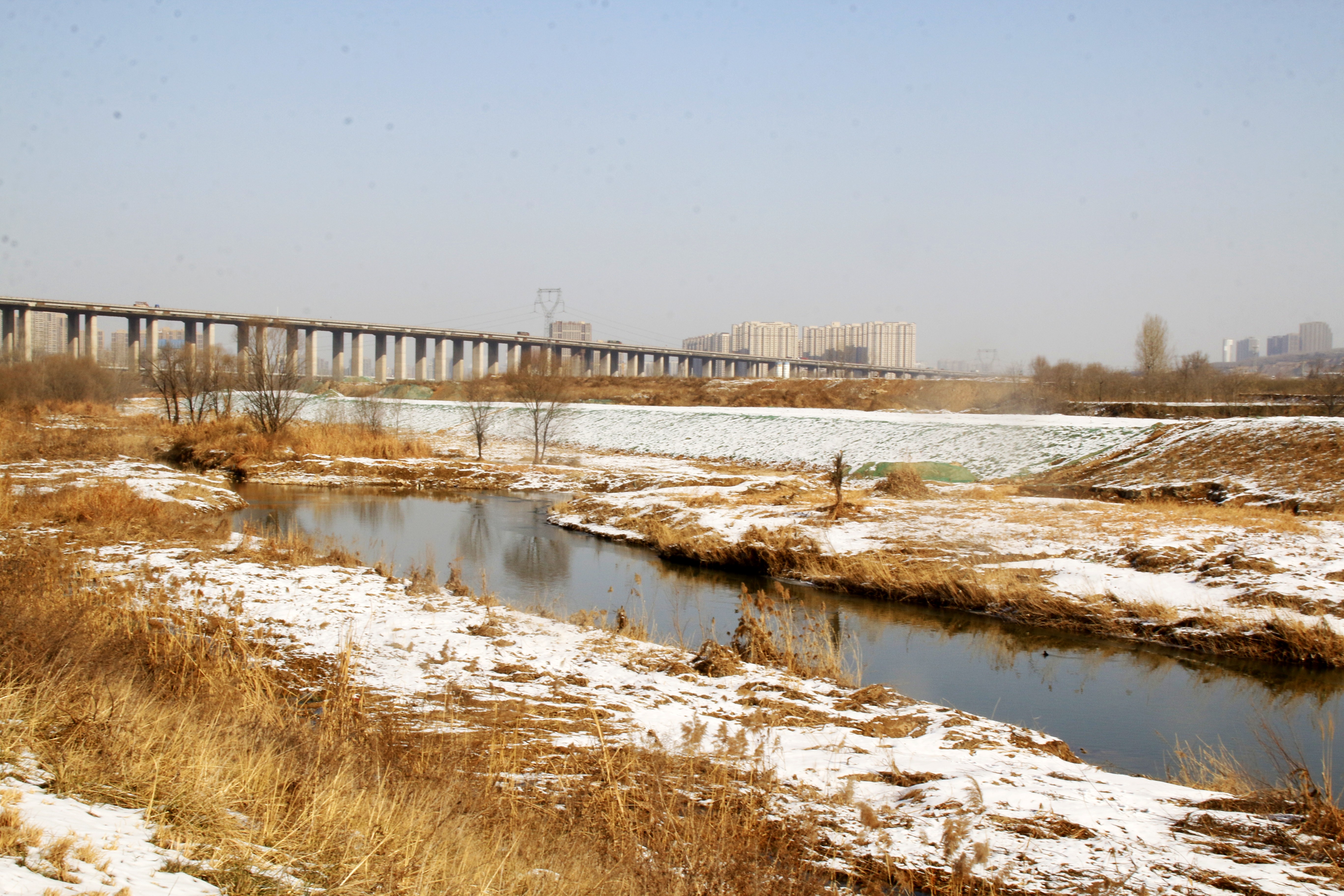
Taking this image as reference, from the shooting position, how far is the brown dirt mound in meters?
23.2

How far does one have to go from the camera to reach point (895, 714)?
9.45 meters

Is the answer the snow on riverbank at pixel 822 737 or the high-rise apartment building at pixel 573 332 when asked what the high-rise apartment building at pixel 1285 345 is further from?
the snow on riverbank at pixel 822 737

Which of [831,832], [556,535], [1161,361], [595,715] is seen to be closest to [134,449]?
[556,535]

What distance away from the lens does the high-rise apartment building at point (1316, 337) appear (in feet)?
554

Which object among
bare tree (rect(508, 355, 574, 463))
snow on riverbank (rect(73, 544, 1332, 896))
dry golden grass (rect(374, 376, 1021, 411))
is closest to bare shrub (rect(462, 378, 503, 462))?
dry golden grass (rect(374, 376, 1021, 411))

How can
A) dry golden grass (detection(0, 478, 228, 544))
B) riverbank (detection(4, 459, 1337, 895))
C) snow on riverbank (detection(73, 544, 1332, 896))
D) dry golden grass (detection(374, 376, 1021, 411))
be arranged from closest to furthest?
riverbank (detection(4, 459, 1337, 895)), snow on riverbank (detection(73, 544, 1332, 896)), dry golden grass (detection(0, 478, 228, 544)), dry golden grass (detection(374, 376, 1021, 411))

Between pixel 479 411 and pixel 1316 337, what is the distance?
182311 mm

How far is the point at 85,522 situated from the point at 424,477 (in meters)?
19.2

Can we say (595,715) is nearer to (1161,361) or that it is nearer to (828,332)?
(1161,361)

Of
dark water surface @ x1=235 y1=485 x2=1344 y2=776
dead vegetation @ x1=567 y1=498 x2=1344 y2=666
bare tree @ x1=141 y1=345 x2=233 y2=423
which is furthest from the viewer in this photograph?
bare tree @ x1=141 y1=345 x2=233 y2=423

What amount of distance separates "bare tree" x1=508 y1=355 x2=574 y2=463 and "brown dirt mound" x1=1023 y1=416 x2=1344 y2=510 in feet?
68.8

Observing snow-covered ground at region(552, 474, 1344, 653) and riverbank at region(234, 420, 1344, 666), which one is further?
snow-covered ground at region(552, 474, 1344, 653)

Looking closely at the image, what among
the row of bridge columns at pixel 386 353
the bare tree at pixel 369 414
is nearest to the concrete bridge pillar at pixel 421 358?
the row of bridge columns at pixel 386 353

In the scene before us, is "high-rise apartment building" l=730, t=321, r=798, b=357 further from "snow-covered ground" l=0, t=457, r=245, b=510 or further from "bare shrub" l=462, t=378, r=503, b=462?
"snow-covered ground" l=0, t=457, r=245, b=510
